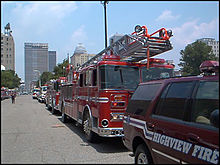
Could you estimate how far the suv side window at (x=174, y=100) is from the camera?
Answer: 11.7ft

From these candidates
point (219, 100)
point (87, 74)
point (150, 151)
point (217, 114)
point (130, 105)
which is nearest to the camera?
point (217, 114)

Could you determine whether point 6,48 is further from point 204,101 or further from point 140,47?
point 140,47

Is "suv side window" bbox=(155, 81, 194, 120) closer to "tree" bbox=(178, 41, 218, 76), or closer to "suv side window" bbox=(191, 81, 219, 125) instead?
"suv side window" bbox=(191, 81, 219, 125)

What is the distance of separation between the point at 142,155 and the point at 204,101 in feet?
5.01

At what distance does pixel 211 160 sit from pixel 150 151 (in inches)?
51.3

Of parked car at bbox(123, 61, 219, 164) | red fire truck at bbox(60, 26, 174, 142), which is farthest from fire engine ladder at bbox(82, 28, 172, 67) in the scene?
parked car at bbox(123, 61, 219, 164)

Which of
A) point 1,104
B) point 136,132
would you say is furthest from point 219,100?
point 1,104

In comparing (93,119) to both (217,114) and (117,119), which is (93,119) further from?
(217,114)

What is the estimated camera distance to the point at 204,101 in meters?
3.40

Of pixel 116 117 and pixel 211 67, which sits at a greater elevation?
pixel 211 67

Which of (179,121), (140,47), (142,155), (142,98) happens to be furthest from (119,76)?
(179,121)

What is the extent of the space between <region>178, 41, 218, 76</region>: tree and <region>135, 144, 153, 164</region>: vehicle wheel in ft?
54.0

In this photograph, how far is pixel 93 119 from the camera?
7297mm

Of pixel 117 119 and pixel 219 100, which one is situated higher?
pixel 219 100
